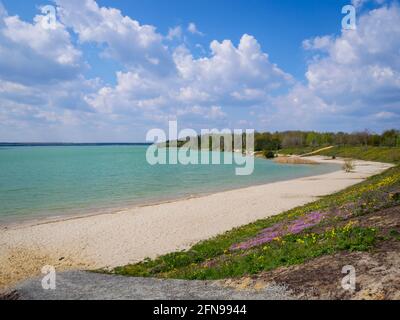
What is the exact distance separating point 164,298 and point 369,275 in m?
5.86

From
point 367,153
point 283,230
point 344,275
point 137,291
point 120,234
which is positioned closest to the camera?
point 344,275

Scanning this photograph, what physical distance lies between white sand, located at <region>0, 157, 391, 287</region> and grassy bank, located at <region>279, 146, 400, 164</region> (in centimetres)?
7693

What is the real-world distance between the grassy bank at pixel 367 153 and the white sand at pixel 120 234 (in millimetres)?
76934

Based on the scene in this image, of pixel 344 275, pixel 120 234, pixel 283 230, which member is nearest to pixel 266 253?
pixel 344 275

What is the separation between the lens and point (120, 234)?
85.1ft

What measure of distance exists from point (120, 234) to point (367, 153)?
124551 millimetres

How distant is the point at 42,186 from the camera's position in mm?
55219

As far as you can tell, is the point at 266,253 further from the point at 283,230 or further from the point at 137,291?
the point at 137,291

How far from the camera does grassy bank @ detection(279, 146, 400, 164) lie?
10919 cm
